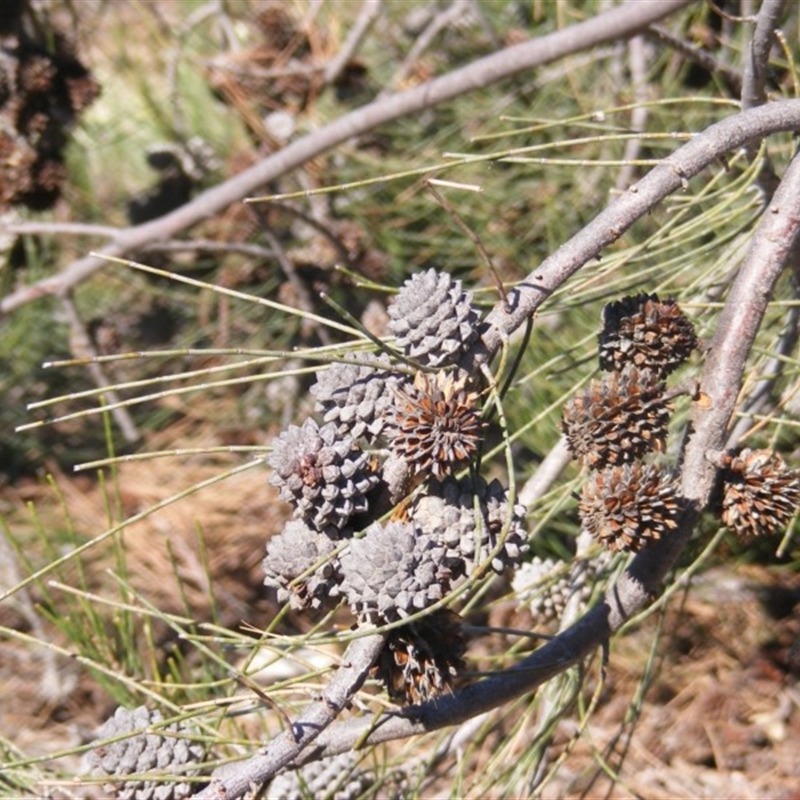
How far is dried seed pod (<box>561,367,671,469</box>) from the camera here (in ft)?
2.37

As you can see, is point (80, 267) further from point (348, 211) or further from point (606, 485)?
point (606, 485)

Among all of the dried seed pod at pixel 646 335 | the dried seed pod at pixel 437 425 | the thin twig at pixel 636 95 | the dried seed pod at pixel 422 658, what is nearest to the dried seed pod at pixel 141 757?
the dried seed pod at pixel 422 658

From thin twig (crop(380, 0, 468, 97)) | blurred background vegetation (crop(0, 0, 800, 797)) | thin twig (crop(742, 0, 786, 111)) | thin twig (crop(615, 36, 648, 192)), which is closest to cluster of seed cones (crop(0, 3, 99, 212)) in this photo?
blurred background vegetation (crop(0, 0, 800, 797))

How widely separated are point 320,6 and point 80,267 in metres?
0.76

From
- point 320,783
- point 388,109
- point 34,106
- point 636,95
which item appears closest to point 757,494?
point 320,783

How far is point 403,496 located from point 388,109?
881mm

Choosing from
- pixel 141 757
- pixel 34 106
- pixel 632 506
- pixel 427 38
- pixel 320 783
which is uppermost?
pixel 34 106

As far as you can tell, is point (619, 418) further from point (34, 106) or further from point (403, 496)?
point (34, 106)

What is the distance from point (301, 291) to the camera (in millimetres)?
1851

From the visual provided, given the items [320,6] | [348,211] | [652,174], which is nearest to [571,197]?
[348,211]

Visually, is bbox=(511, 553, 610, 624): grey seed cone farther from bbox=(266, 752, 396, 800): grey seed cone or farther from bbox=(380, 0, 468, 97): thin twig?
bbox=(380, 0, 468, 97): thin twig

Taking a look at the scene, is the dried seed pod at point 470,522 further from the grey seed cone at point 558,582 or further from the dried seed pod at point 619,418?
the grey seed cone at point 558,582

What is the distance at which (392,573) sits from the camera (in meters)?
0.62

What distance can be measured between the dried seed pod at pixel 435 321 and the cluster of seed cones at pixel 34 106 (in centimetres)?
119
